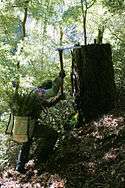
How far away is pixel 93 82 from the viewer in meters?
9.33

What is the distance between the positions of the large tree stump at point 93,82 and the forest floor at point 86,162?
377mm

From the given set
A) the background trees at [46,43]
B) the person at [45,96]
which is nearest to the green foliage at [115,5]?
the background trees at [46,43]

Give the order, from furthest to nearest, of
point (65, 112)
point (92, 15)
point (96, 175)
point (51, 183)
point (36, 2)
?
point (92, 15) → point (36, 2) → point (65, 112) → point (51, 183) → point (96, 175)

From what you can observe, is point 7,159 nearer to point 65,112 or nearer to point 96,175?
point 65,112

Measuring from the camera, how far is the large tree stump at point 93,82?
9289 millimetres

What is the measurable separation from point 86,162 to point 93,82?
255 cm

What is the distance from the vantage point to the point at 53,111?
10586 millimetres

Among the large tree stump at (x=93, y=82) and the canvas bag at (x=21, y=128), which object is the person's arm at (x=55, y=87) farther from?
the large tree stump at (x=93, y=82)

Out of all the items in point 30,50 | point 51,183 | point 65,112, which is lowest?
point 51,183

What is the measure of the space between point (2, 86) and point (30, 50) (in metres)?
1.55

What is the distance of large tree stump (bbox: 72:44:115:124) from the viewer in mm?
9289

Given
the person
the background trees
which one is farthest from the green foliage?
the person

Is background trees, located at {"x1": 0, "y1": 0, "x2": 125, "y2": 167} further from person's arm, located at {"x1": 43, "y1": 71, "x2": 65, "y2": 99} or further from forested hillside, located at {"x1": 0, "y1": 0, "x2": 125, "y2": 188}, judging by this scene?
person's arm, located at {"x1": 43, "y1": 71, "x2": 65, "y2": 99}

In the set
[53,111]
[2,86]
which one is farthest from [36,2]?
[53,111]
